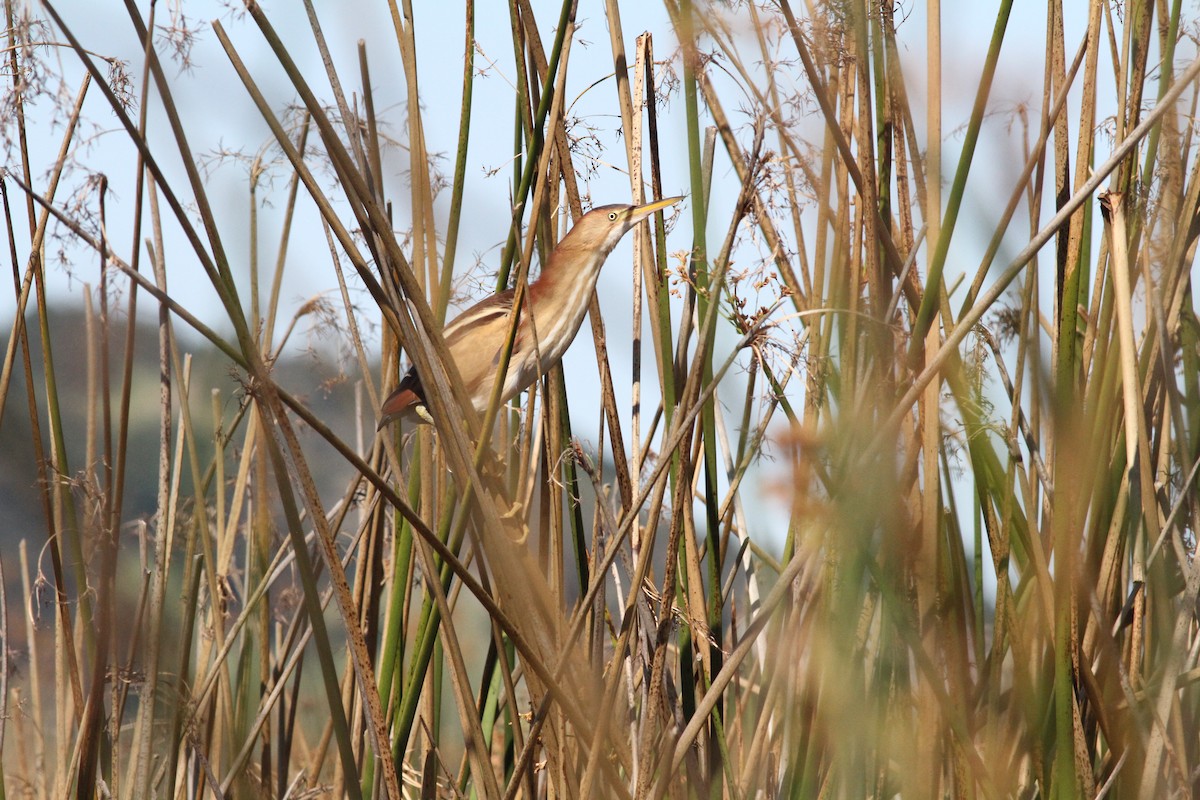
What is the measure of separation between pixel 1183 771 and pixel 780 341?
0.70m

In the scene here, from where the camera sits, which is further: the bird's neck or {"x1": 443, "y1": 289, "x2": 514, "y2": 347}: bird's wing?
{"x1": 443, "y1": 289, "x2": 514, "y2": 347}: bird's wing

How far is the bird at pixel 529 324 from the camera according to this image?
1.76 metres

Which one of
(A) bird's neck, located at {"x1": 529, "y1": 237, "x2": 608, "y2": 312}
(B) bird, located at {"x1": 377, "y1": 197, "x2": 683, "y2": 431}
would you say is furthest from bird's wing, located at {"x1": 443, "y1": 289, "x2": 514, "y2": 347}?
(A) bird's neck, located at {"x1": 529, "y1": 237, "x2": 608, "y2": 312}

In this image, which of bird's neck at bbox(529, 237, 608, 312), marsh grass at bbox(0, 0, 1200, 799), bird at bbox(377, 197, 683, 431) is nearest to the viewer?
marsh grass at bbox(0, 0, 1200, 799)

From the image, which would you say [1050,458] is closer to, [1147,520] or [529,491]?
[1147,520]

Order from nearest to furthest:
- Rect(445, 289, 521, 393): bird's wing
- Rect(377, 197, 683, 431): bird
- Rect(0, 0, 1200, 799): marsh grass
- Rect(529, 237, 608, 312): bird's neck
→ Rect(0, 0, 1200, 799): marsh grass → Rect(377, 197, 683, 431): bird → Rect(529, 237, 608, 312): bird's neck → Rect(445, 289, 521, 393): bird's wing

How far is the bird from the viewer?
1759mm

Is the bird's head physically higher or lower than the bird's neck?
higher

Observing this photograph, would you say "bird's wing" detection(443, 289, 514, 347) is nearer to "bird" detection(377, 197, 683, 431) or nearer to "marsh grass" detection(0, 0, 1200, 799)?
Answer: "bird" detection(377, 197, 683, 431)

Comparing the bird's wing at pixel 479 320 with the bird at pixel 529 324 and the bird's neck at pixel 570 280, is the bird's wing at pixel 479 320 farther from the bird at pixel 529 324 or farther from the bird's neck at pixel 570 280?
the bird's neck at pixel 570 280

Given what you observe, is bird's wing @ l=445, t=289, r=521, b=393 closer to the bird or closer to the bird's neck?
the bird

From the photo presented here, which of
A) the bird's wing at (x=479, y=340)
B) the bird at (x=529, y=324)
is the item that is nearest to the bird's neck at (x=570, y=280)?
the bird at (x=529, y=324)

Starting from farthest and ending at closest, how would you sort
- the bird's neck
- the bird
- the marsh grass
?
Answer: the bird's neck
the bird
the marsh grass

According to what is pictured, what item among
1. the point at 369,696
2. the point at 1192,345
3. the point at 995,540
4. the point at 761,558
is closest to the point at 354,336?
the point at 369,696
